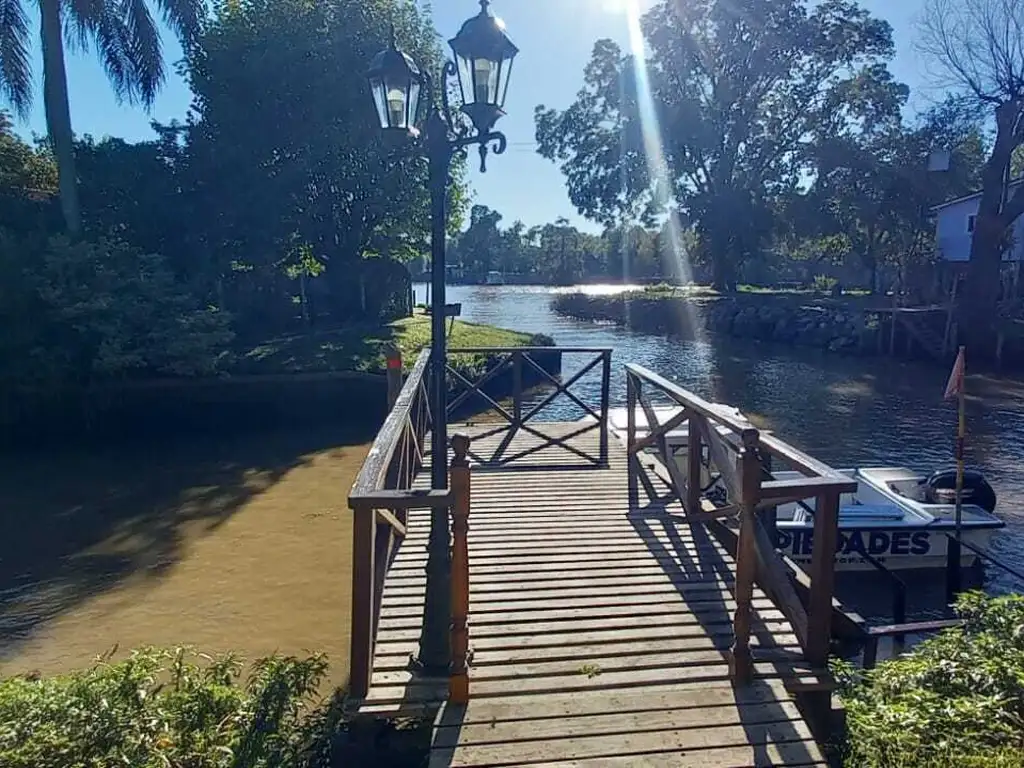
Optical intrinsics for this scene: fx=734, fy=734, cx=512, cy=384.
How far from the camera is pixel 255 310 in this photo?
69.4ft

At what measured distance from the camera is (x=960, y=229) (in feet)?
103

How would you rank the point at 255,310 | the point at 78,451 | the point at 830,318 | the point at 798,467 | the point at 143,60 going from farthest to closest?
the point at 830,318 → the point at 255,310 → the point at 143,60 → the point at 78,451 → the point at 798,467

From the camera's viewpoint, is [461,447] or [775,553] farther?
[775,553]

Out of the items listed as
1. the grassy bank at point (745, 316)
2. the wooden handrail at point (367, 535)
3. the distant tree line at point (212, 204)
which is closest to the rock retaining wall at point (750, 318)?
the grassy bank at point (745, 316)

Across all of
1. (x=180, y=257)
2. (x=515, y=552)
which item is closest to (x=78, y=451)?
(x=180, y=257)

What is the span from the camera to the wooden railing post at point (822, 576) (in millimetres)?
3453

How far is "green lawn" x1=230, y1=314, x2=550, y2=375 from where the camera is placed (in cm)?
1478

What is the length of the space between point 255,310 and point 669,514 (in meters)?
17.8

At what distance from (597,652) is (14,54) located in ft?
59.3

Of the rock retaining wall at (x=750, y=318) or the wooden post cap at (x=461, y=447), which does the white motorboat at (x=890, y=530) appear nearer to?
the wooden post cap at (x=461, y=447)

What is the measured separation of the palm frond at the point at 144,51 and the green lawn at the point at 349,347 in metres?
6.28

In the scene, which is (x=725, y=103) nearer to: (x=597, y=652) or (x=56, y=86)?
(x=56, y=86)

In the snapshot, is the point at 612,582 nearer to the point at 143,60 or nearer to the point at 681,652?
the point at 681,652

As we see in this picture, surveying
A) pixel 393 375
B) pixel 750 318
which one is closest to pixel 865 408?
pixel 393 375
